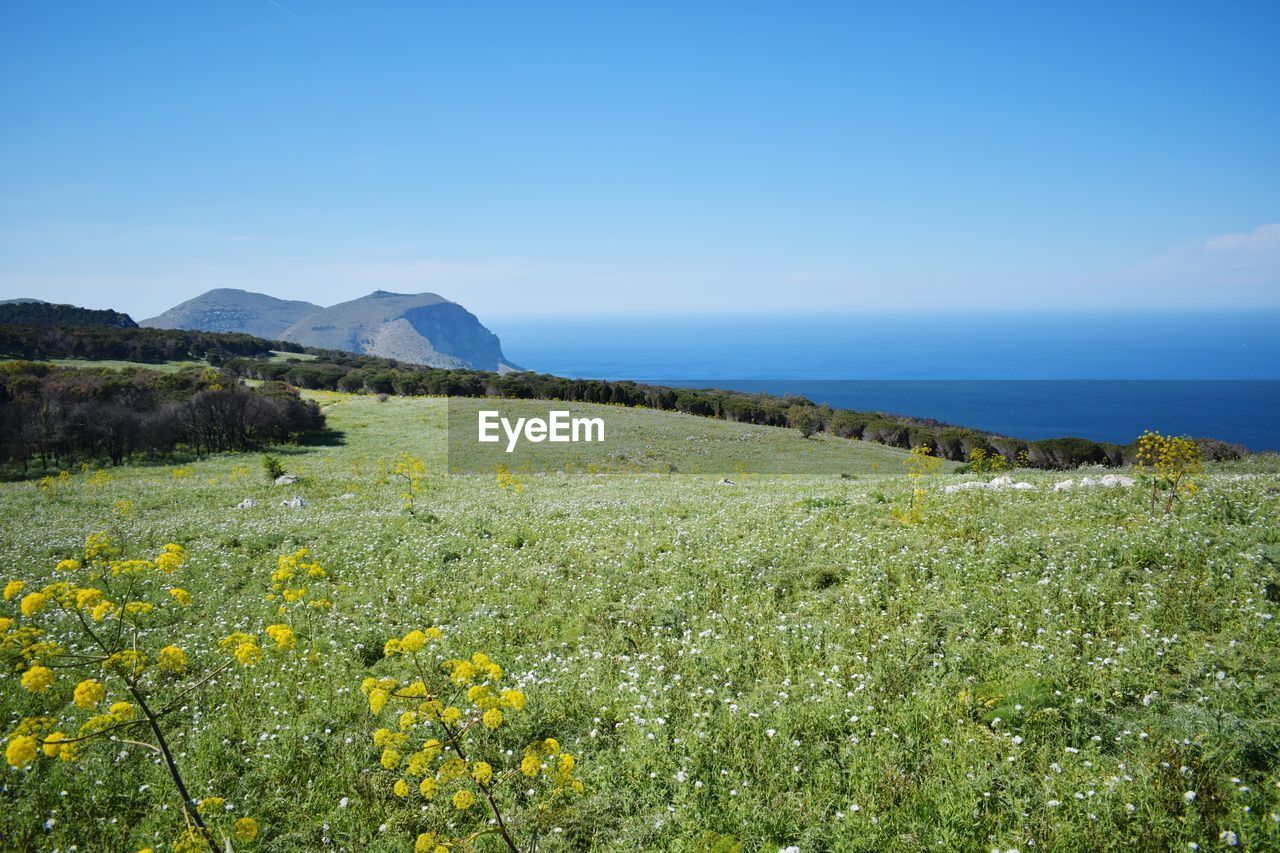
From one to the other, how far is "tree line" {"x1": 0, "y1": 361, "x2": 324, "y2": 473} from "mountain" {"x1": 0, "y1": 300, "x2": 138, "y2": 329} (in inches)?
3530

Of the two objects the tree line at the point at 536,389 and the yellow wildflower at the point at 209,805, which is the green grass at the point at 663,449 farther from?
the yellow wildflower at the point at 209,805

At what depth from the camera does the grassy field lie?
547cm

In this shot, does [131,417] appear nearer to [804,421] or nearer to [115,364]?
[115,364]

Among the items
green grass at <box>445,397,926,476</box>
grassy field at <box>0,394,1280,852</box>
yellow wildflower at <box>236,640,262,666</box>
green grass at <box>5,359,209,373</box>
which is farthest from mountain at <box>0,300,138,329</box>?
yellow wildflower at <box>236,640,262,666</box>

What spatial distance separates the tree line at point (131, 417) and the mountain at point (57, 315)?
294 feet

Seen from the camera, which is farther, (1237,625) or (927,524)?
(927,524)

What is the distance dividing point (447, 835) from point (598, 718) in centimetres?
210

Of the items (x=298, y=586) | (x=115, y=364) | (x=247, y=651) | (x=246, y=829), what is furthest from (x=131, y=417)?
(x=246, y=829)

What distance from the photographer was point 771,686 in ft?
25.0

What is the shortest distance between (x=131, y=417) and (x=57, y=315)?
133426mm

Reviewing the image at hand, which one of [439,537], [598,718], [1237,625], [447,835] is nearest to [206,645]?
[439,537]

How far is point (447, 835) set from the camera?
5.79 m

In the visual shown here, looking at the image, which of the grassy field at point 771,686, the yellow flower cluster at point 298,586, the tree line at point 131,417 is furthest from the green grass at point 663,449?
the yellow flower cluster at point 298,586

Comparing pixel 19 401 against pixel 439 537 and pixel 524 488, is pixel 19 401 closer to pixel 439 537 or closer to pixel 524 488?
pixel 524 488
